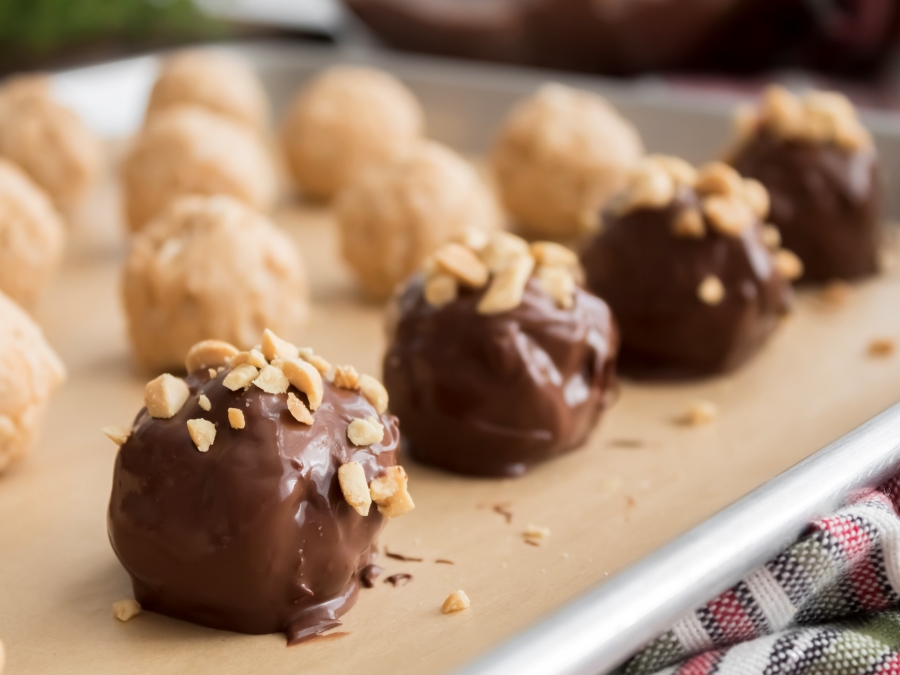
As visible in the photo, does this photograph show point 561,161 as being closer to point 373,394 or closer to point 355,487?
point 373,394

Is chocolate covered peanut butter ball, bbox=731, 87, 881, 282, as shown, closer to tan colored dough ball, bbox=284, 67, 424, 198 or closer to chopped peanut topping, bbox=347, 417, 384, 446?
tan colored dough ball, bbox=284, 67, 424, 198

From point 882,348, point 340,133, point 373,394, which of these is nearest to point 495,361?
point 373,394

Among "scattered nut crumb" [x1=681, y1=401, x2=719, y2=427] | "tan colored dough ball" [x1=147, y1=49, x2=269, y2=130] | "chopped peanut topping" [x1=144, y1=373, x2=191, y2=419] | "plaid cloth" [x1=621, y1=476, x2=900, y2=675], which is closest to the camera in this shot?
"plaid cloth" [x1=621, y1=476, x2=900, y2=675]

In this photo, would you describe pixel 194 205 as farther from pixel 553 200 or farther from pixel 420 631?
pixel 420 631

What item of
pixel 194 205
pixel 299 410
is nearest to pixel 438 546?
pixel 299 410

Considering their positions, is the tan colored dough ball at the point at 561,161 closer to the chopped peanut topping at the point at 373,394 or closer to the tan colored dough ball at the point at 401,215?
the tan colored dough ball at the point at 401,215

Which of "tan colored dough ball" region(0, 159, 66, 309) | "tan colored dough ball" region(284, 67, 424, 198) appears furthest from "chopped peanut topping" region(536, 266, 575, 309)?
"tan colored dough ball" region(284, 67, 424, 198)
